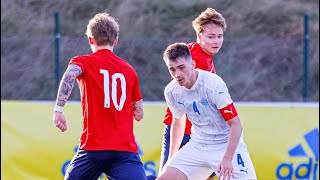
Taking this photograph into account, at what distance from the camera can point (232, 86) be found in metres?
16.5

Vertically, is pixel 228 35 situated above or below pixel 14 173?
above

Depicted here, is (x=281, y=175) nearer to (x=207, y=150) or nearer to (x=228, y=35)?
(x=207, y=150)

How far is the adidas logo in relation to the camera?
1000cm

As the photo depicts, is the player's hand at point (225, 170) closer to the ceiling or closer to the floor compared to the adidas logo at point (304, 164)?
closer to the ceiling

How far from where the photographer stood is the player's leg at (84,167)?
6.39 metres

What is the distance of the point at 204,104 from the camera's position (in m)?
6.88

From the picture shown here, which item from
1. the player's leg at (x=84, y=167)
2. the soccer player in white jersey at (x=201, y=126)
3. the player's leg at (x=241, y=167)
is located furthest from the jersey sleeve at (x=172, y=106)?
the player's leg at (x=84, y=167)

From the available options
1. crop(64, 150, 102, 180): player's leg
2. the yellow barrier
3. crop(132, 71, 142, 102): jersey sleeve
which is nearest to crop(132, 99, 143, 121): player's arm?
crop(132, 71, 142, 102): jersey sleeve

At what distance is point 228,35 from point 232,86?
3171 millimetres

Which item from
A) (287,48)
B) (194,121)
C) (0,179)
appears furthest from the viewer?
(287,48)

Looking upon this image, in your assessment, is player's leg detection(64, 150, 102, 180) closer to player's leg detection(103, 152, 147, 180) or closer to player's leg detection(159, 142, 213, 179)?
player's leg detection(103, 152, 147, 180)

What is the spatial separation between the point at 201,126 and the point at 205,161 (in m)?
0.28

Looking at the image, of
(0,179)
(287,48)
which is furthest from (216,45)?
(287,48)

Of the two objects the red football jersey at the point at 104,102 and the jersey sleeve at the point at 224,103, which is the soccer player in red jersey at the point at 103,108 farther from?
the jersey sleeve at the point at 224,103
